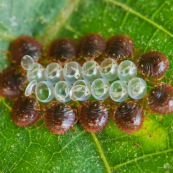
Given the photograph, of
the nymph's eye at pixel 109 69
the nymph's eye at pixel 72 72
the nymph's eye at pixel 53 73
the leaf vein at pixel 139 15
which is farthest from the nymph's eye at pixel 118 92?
the leaf vein at pixel 139 15

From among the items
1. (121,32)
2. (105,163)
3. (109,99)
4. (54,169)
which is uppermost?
(121,32)

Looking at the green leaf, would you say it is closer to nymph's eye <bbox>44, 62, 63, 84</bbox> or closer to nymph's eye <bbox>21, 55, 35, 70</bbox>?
nymph's eye <bbox>21, 55, 35, 70</bbox>

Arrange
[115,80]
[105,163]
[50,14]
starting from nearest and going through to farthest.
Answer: [105,163] → [115,80] → [50,14]

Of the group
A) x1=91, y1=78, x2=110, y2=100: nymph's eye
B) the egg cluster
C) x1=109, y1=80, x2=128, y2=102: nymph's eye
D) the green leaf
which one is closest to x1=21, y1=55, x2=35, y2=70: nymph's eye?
the egg cluster

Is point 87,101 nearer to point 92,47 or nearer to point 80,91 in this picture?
point 80,91

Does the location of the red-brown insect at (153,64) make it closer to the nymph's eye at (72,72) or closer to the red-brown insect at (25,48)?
the nymph's eye at (72,72)

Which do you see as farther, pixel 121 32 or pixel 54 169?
pixel 121 32

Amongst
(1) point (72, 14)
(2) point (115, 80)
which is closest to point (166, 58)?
(2) point (115, 80)

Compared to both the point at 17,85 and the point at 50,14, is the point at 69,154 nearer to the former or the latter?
the point at 17,85
